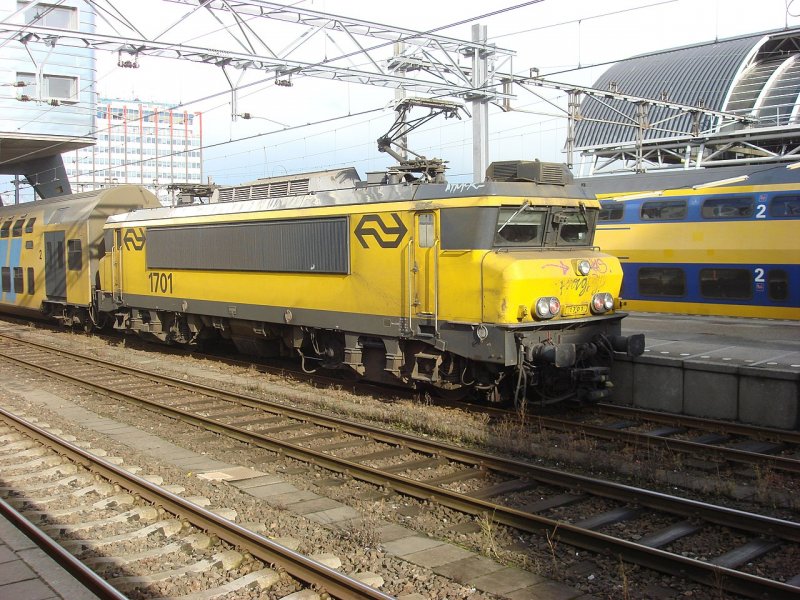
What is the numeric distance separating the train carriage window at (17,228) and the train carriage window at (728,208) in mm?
19982

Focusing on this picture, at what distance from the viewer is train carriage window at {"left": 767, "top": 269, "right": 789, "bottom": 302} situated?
17031mm

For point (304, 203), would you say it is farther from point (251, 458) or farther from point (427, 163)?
point (251, 458)

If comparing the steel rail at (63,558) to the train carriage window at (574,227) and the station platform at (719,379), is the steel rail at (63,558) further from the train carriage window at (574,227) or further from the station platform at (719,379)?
the station platform at (719,379)

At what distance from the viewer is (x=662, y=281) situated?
19781 millimetres

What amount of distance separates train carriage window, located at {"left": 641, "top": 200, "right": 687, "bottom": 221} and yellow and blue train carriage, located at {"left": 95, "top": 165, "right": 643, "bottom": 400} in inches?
336

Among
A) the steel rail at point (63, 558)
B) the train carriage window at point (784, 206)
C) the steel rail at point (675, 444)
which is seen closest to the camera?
the steel rail at point (63, 558)

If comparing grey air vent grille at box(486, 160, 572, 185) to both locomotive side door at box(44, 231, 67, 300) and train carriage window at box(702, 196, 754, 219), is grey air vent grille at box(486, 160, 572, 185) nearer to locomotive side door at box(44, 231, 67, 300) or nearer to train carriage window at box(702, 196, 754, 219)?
train carriage window at box(702, 196, 754, 219)

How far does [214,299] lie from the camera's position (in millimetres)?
15312

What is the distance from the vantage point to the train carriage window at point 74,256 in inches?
801

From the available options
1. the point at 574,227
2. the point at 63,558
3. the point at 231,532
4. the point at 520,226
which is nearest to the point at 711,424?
the point at 574,227

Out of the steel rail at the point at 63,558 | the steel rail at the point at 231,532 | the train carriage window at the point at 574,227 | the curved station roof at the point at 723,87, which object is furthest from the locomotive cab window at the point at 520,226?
the curved station roof at the point at 723,87

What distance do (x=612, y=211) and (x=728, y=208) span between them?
374 centimetres

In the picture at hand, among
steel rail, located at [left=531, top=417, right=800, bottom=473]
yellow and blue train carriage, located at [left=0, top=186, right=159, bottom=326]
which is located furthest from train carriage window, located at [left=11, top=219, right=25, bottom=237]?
steel rail, located at [left=531, top=417, right=800, bottom=473]

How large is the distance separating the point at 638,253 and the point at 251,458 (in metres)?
14.1
